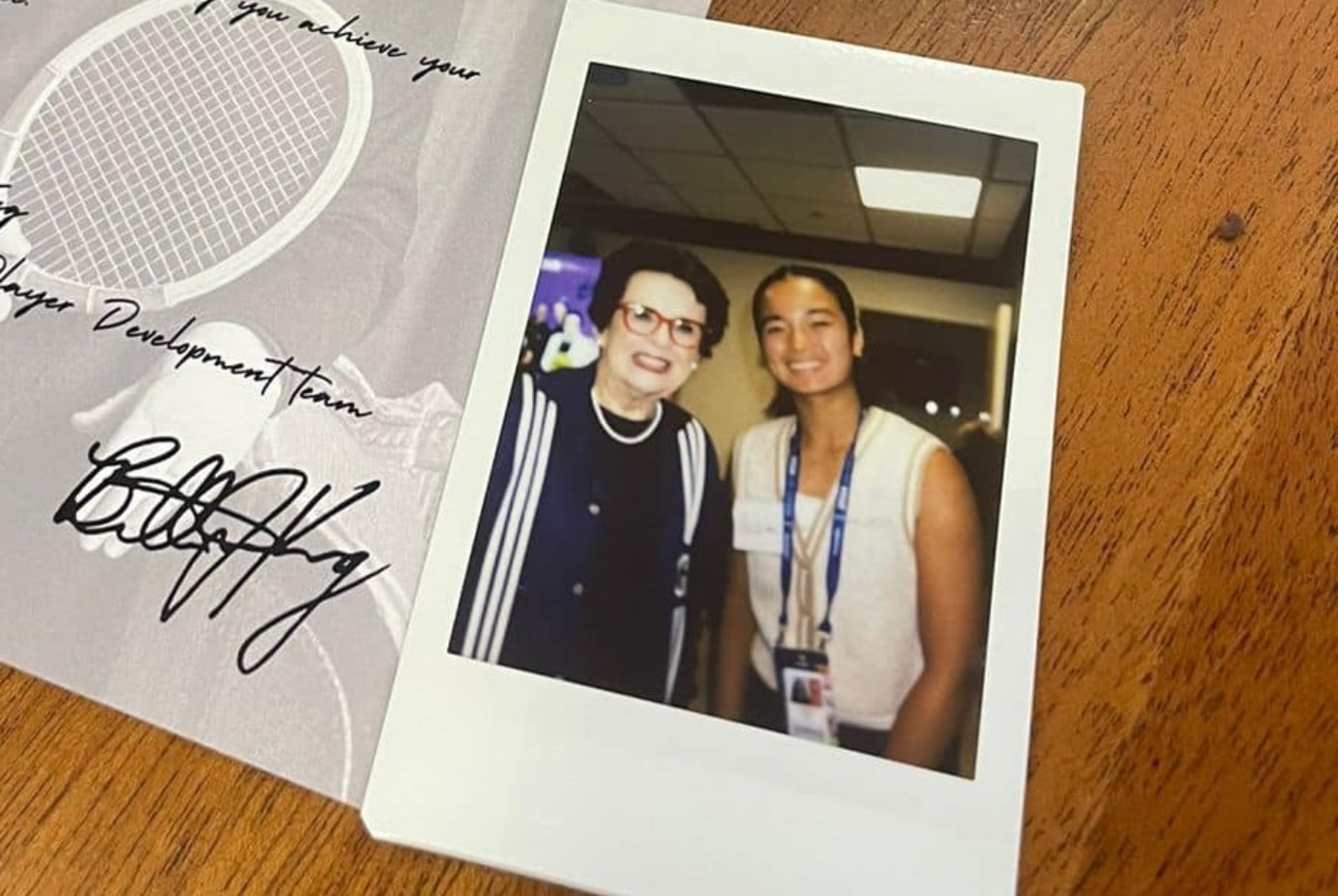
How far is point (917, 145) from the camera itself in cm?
37

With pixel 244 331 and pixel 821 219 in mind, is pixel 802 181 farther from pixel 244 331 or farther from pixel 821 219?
pixel 244 331

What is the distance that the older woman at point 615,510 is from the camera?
0.33 metres

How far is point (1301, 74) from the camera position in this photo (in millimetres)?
377

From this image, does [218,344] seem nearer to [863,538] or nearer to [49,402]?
[49,402]

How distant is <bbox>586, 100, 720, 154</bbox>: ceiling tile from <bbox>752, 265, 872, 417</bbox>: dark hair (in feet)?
0.16

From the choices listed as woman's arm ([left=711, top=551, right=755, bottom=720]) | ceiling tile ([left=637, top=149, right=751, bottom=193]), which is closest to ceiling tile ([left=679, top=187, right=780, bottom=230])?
ceiling tile ([left=637, top=149, right=751, bottom=193])

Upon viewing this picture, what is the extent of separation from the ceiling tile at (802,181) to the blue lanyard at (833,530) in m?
0.07

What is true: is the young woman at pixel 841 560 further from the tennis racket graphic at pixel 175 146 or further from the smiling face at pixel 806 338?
the tennis racket graphic at pixel 175 146

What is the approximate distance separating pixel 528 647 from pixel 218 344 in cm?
14

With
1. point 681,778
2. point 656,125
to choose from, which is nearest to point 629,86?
point 656,125

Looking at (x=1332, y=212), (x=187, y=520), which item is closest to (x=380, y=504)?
(x=187, y=520)

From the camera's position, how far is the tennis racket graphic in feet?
1.23

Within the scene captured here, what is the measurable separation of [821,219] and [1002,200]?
0.19 ft
